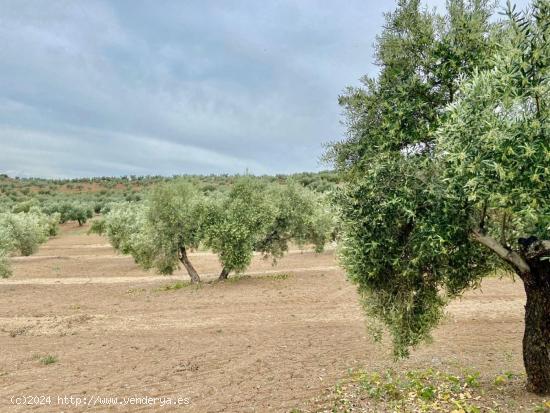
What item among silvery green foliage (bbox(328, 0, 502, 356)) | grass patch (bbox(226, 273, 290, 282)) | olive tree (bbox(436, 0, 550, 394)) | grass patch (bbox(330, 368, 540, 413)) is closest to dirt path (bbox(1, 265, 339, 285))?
grass patch (bbox(226, 273, 290, 282))

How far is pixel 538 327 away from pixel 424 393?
10.5 feet

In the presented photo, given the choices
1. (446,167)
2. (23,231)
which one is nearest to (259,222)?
(446,167)

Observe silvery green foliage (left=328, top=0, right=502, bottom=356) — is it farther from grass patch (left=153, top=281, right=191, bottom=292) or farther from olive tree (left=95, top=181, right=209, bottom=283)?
grass patch (left=153, top=281, right=191, bottom=292)

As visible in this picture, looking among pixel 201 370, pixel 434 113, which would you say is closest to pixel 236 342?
pixel 201 370

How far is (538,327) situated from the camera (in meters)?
9.94

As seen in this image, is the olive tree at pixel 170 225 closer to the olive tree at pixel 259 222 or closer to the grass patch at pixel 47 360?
the olive tree at pixel 259 222

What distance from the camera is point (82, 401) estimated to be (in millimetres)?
12227

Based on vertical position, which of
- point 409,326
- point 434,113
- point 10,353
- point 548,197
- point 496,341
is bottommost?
point 10,353

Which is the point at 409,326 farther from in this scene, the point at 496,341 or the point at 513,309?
the point at 513,309

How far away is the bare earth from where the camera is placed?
12.9 m

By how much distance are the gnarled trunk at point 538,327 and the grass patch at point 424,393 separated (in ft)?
2.00

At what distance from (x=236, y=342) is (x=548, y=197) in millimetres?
13668

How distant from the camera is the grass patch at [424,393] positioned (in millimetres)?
10531

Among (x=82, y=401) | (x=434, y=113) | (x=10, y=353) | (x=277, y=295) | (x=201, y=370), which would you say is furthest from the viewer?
(x=277, y=295)
